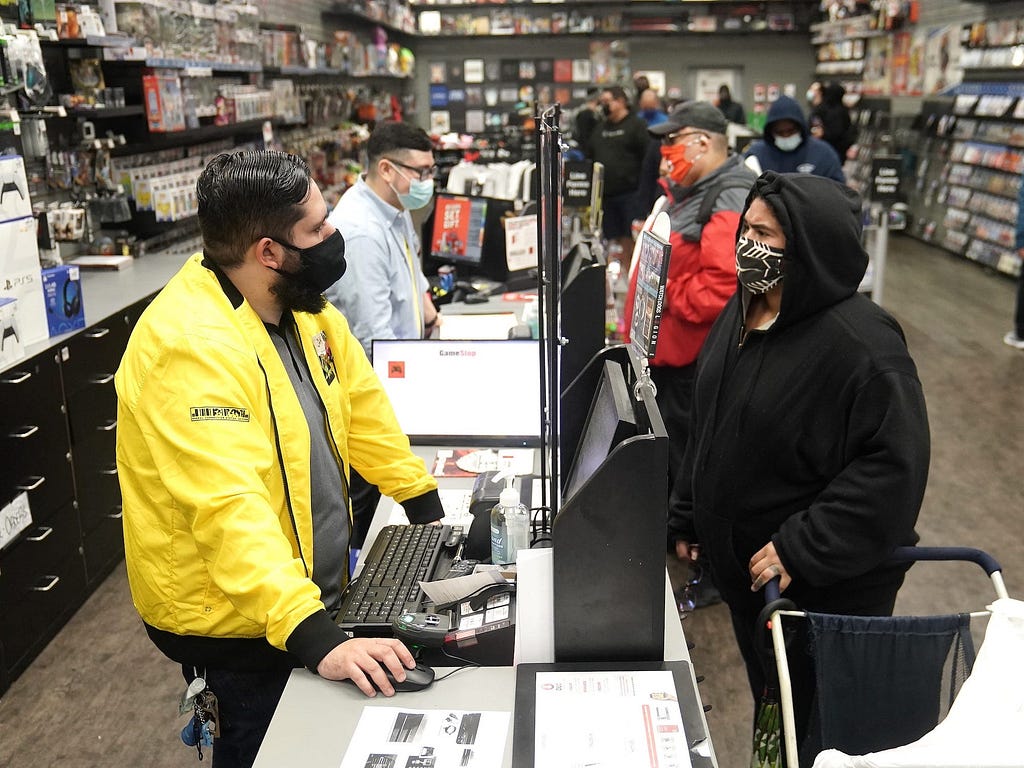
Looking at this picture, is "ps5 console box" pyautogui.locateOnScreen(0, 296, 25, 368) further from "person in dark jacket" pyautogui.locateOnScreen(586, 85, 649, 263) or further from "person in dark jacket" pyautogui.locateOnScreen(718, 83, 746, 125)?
"person in dark jacket" pyautogui.locateOnScreen(718, 83, 746, 125)

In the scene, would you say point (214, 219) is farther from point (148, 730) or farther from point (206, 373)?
point (148, 730)

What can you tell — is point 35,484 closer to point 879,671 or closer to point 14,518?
point 14,518

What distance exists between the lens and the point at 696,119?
3604 mm

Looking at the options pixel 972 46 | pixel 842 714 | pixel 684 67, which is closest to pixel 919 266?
pixel 972 46

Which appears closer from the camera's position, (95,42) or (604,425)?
(604,425)

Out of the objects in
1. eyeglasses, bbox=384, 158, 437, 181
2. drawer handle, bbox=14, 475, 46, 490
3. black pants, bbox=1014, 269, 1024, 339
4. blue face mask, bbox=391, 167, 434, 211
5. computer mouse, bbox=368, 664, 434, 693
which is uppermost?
eyeglasses, bbox=384, 158, 437, 181

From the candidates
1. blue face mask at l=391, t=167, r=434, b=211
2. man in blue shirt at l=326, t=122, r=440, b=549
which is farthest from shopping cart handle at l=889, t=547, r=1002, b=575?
blue face mask at l=391, t=167, r=434, b=211

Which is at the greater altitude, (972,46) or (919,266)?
(972,46)

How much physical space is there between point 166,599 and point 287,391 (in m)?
0.44

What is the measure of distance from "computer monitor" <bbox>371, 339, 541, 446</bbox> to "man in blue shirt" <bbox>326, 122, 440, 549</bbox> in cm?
20

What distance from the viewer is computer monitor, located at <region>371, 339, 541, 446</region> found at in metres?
2.84

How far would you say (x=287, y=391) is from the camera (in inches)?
67.4

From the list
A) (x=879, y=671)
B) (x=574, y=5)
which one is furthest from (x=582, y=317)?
(x=574, y=5)

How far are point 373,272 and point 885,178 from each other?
5.06 meters
